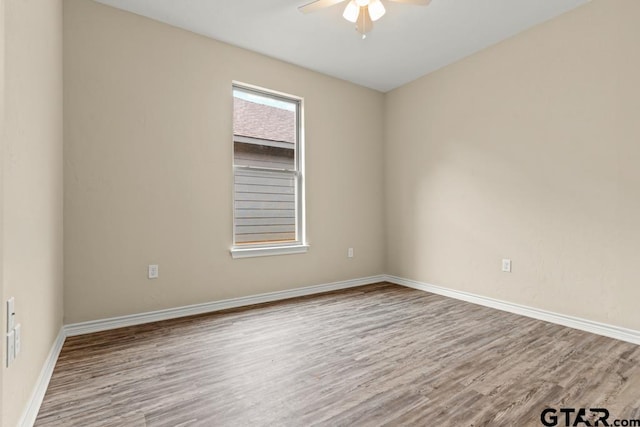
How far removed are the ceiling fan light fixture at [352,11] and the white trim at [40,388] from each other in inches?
124

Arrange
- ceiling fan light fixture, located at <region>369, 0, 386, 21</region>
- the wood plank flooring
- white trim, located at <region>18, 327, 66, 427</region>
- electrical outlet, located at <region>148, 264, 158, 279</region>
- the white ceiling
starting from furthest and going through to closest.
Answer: electrical outlet, located at <region>148, 264, 158, 279</region>, the white ceiling, ceiling fan light fixture, located at <region>369, 0, 386, 21</region>, the wood plank flooring, white trim, located at <region>18, 327, 66, 427</region>

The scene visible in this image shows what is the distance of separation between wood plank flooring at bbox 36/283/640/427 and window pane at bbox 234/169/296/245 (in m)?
0.96

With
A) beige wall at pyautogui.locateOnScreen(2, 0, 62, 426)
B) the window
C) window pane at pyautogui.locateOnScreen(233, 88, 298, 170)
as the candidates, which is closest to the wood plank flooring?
beige wall at pyautogui.locateOnScreen(2, 0, 62, 426)

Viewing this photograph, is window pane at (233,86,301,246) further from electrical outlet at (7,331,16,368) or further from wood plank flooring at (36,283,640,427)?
electrical outlet at (7,331,16,368)

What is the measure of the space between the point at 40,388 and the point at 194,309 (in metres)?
1.39

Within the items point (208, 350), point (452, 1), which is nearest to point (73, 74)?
point (208, 350)

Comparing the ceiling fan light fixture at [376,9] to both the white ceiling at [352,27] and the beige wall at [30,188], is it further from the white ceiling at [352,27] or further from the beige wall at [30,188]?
the beige wall at [30,188]

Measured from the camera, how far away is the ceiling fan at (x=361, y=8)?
2468mm

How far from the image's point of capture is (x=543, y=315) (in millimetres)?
2934

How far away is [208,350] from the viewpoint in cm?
228

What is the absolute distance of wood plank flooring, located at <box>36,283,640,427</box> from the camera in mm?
1569

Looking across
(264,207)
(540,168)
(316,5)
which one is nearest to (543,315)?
(540,168)

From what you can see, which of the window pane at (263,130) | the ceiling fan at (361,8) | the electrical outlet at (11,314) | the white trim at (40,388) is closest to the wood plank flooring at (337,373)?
the white trim at (40,388)

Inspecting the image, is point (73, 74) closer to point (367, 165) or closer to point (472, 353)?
point (367, 165)
